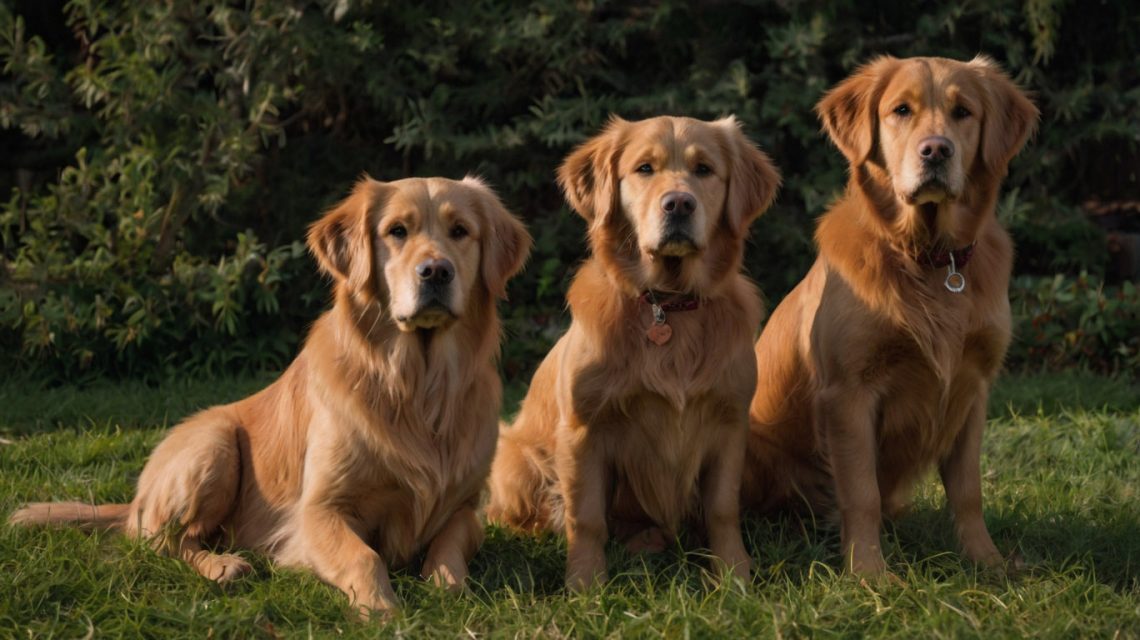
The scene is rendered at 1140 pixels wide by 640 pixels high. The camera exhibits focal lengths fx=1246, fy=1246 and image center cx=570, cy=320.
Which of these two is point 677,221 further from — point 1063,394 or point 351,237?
point 1063,394

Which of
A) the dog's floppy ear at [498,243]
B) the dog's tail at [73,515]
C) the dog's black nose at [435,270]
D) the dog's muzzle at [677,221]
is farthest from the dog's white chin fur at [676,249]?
the dog's tail at [73,515]

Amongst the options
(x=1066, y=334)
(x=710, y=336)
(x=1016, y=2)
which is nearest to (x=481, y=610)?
(x=710, y=336)

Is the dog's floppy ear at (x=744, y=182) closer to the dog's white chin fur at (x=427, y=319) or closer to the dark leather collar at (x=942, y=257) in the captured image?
the dark leather collar at (x=942, y=257)

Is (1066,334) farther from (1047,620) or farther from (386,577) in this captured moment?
(386,577)

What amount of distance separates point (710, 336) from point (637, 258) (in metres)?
0.34

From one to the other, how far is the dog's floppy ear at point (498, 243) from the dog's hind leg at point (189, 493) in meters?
1.04

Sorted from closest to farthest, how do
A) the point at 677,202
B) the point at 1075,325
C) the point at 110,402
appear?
the point at 677,202, the point at 110,402, the point at 1075,325

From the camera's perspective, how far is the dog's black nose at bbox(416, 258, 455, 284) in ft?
11.8

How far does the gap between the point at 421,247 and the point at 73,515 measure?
1.43 metres

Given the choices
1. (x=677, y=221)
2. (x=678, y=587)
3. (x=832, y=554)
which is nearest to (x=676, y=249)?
(x=677, y=221)

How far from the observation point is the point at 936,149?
3.64 metres

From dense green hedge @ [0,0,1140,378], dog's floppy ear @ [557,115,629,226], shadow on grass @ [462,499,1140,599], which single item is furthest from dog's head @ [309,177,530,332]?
dense green hedge @ [0,0,1140,378]

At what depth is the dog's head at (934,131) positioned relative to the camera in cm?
368

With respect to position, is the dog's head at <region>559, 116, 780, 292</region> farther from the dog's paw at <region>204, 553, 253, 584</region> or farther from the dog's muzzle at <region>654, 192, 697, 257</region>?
→ the dog's paw at <region>204, 553, 253, 584</region>
